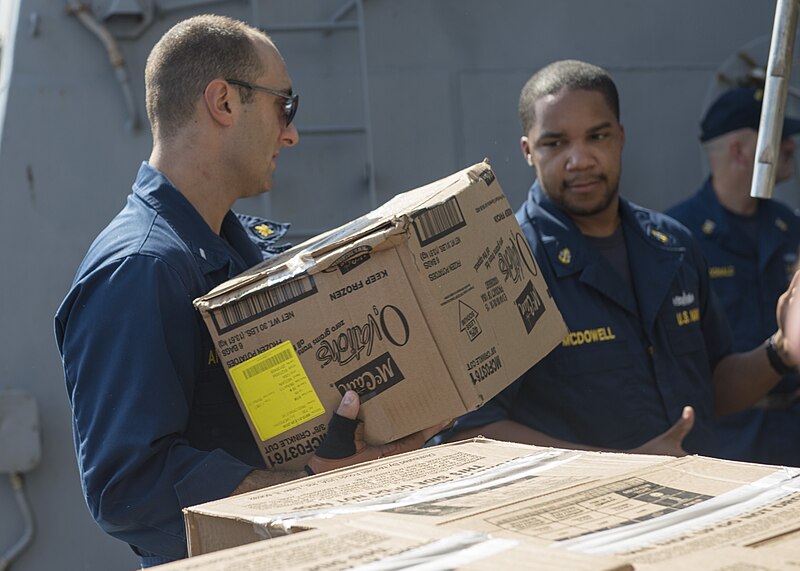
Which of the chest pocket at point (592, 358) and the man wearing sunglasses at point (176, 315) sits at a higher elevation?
the man wearing sunglasses at point (176, 315)

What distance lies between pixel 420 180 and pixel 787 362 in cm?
155

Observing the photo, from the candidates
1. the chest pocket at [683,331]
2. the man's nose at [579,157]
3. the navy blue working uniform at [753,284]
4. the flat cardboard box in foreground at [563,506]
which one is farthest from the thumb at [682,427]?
the navy blue working uniform at [753,284]

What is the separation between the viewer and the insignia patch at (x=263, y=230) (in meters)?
2.57

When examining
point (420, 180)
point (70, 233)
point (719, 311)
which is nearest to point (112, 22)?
point (70, 233)

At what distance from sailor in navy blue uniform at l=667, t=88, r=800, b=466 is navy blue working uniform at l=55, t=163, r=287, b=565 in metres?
2.43

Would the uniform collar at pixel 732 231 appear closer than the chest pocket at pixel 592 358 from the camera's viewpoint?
No

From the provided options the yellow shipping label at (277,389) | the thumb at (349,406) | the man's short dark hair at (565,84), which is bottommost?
the thumb at (349,406)

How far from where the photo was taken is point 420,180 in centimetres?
385

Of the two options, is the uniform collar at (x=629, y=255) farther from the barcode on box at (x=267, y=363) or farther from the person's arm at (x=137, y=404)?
the person's arm at (x=137, y=404)

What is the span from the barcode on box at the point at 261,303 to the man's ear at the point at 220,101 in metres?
0.53

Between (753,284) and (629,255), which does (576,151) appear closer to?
(629,255)

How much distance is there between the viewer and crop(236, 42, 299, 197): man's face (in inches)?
88.3

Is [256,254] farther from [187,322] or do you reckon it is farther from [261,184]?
[187,322]

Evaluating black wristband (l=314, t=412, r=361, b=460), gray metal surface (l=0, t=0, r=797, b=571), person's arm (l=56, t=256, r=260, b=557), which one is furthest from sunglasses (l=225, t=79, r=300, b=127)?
gray metal surface (l=0, t=0, r=797, b=571)
